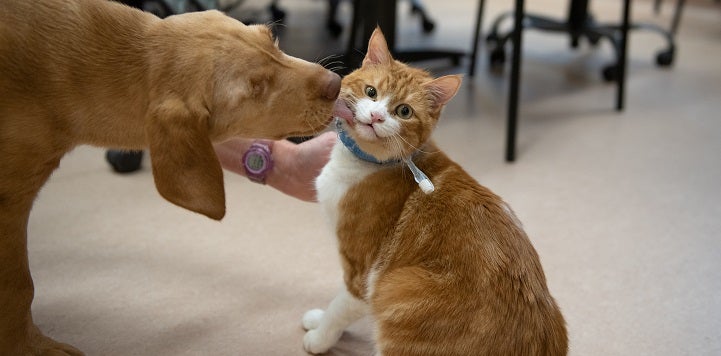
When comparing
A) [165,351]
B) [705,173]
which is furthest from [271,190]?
[705,173]

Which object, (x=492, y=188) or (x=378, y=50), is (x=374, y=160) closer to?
(x=378, y=50)

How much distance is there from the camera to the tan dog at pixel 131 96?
1120mm

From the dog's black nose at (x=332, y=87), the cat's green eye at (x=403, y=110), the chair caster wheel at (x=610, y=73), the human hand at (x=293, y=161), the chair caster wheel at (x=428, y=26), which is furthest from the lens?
the chair caster wheel at (x=428, y=26)

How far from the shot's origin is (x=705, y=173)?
7.86 ft

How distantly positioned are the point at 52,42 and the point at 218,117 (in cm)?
30

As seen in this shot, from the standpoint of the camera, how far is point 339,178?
136 centimetres

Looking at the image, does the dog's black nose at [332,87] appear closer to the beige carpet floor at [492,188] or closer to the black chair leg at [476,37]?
the beige carpet floor at [492,188]

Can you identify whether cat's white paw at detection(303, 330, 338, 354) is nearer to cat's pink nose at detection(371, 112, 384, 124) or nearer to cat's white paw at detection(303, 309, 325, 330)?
cat's white paw at detection(303, 309, 325, 330)

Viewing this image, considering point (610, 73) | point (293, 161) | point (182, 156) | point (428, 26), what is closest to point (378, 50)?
point (293, 161)

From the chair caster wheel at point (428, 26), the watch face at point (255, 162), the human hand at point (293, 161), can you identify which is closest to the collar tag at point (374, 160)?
the human hand at point (293, 161)

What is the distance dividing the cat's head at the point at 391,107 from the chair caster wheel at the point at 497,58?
8.21 ft

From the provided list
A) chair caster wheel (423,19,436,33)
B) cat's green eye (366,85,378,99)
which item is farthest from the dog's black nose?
chair caster wheel (423,19,436,33)

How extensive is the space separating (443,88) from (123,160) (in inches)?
51.6

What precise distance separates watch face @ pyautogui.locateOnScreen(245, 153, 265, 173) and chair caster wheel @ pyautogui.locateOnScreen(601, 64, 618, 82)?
247 centimetres
